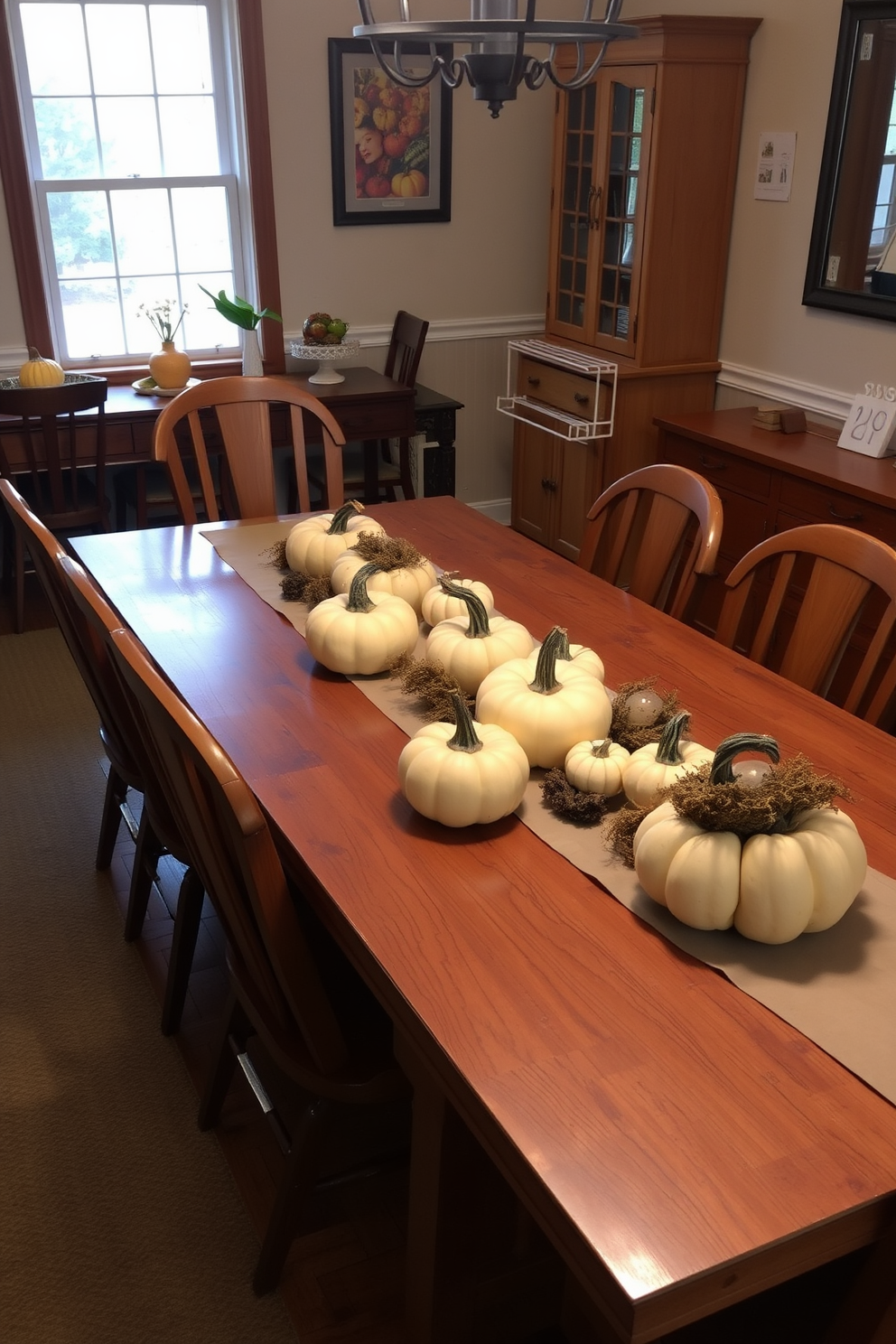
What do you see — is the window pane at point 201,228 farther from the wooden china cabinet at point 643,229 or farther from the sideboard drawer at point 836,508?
the sideboard drawer at point 836,508

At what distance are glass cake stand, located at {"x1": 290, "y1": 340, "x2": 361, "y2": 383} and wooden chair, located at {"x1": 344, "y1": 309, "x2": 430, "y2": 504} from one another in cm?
20

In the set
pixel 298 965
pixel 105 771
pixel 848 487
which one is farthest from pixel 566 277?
pixel 298 965

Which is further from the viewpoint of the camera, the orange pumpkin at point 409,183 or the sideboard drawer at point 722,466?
the orange pumpkin at point 409,183

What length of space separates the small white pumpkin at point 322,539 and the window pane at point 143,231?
265 centimetres

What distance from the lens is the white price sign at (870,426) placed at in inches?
134

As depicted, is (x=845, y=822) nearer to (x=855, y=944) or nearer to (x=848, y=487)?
(x=855, y=944)

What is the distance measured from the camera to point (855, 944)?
125 centimetres

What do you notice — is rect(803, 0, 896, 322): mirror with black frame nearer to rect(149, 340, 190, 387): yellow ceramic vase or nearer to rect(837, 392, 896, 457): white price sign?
rect(837, 392, 896, 457): white price sign

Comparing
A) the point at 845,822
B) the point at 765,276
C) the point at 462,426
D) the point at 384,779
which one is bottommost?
the point at 462,426

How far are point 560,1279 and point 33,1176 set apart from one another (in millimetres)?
919

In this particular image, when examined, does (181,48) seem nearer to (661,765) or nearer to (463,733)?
(463,733)

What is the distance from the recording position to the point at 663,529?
7.82 ft

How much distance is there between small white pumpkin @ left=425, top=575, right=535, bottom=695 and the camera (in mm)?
1736

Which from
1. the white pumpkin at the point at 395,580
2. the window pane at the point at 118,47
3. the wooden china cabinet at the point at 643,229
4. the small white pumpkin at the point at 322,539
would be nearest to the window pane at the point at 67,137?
the window pane at the point at 118,47
